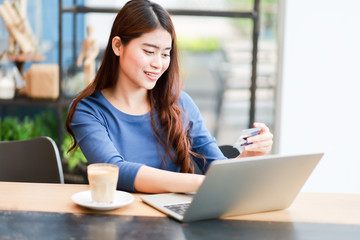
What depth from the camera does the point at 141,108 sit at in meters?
1.74

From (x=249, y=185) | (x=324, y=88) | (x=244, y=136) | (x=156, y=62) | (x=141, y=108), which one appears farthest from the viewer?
(x=324, y=88)

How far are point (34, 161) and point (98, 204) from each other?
0.71 metres

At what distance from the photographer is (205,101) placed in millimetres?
3854

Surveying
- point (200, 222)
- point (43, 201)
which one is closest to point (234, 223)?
point (200, 222)

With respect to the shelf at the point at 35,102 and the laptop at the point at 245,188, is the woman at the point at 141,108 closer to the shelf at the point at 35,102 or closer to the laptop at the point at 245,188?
the laptop at the point at 245,188

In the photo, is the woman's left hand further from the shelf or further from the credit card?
the shelf

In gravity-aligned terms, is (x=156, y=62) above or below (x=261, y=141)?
above

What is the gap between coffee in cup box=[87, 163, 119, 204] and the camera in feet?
3.84

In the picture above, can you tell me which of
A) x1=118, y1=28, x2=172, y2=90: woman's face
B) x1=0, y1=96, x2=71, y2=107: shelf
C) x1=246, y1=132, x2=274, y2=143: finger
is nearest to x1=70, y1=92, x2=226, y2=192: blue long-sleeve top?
x1=118, y1=28, x2=172, y2=90: woman's face

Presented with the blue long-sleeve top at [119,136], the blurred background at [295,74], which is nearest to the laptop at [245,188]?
the blue long-sleeve top at [119,136]

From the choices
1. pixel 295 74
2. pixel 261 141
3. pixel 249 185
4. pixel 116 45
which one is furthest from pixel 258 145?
pixel 295 74

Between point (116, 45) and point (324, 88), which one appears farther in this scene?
point (324, 88)

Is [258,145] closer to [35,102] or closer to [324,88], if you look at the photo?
[324,88]

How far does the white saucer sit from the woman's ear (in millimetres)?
576
